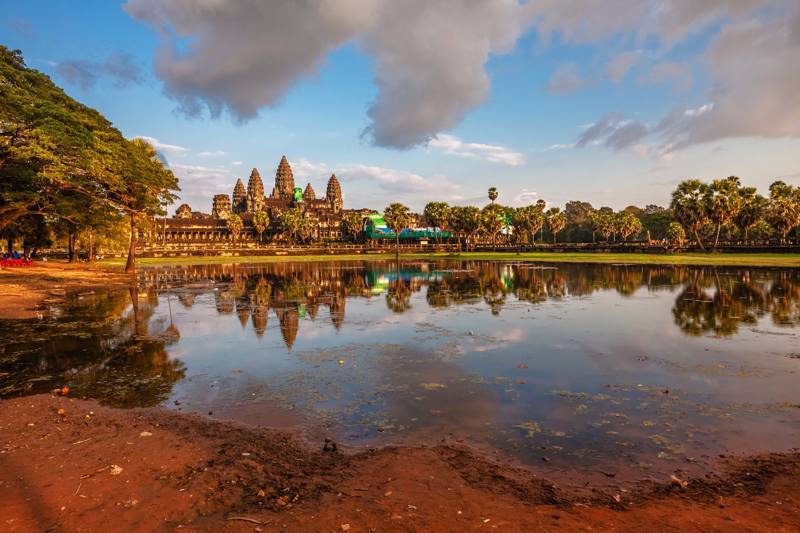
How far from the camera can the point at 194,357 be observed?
514 inches

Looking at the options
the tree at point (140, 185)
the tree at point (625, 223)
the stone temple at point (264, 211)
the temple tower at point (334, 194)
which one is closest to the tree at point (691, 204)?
the tree at point (625, 223)

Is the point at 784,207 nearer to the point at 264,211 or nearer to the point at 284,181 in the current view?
the point at 264,211

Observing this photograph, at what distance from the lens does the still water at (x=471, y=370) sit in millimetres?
7500

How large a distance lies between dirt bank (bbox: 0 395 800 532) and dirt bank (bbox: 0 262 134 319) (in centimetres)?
1721

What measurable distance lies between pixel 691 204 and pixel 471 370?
258 feet

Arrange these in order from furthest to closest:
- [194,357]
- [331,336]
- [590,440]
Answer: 1. [331,336]
2. [194,357]
3. [590,440]

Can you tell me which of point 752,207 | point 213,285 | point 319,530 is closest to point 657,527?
point 319,530

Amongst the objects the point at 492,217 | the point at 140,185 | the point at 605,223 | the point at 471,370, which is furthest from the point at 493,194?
the point at 471,370

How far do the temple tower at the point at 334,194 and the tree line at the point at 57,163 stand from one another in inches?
5439

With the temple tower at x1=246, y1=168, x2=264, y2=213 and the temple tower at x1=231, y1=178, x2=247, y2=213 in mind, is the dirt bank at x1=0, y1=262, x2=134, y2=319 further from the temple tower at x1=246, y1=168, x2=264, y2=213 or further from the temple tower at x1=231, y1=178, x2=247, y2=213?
the temple tower at x1=231, y1=178, x2=247, y2=213

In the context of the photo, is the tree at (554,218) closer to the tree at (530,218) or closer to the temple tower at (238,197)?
the tree at (530,218)

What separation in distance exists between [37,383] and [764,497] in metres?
13.6

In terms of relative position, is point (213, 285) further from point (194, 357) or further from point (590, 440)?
point (590, 440)

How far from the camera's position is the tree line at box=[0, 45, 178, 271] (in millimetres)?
24641
